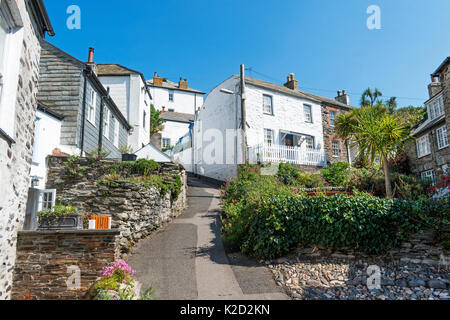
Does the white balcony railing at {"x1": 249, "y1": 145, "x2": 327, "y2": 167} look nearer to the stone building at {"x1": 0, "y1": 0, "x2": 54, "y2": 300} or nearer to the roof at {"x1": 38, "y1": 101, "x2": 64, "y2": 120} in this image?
the roof at {"x1": 38, "y1": 101, "x2": 64, "y2": 120}

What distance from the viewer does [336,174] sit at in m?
16.6

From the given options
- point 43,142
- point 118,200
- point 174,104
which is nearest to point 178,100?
point 174,104

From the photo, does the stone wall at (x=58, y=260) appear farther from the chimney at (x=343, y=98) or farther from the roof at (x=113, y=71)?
the chimney at (x=343, y=98)

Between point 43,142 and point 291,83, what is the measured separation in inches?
766

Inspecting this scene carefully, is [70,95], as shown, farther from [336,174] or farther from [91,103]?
[336,174]

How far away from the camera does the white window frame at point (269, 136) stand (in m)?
20.1

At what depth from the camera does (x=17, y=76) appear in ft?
17.1

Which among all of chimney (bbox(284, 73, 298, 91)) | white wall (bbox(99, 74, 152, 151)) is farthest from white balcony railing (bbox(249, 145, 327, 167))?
white wall (bbox(99, 74, 152, 151))

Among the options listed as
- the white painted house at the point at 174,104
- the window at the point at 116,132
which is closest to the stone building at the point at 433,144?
the window at the point at 116,132

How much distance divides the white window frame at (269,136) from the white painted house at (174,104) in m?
19.4

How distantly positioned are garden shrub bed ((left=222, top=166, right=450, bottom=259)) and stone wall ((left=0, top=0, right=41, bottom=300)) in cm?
527

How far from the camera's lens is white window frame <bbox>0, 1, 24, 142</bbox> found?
191 inches
